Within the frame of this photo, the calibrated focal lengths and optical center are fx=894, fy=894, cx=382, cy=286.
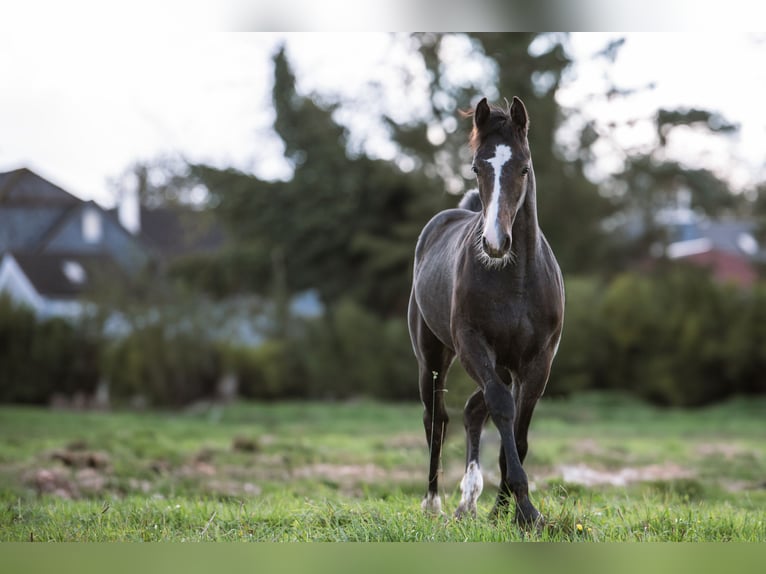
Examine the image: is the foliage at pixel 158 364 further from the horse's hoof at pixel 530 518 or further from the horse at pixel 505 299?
the horse's hoof at pixel 530 518

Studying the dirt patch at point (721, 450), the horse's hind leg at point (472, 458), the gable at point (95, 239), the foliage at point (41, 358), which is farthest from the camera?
the foliage at point (41, 358)

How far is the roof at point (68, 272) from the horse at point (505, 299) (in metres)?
12.3

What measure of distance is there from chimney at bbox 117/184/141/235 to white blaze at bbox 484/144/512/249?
59.7ft

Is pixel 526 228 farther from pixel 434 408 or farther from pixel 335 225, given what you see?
pixel 335 225

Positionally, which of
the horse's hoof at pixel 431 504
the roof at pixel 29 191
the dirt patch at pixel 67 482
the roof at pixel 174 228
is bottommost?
the dirt patch at pixel 67 482

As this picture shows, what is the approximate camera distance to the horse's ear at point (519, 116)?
15.3 feet

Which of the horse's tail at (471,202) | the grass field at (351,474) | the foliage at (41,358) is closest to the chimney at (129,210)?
the foliage at (41,358)

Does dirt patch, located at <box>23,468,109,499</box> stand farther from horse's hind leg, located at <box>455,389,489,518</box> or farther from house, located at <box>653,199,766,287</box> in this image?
house, located at <box>653,199,766,287</box>

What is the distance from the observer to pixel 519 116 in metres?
4.69

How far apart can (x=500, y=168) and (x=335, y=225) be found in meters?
20.3

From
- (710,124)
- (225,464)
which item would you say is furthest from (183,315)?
(710,124)

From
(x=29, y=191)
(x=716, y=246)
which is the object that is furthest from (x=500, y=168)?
(x=716, y=246)

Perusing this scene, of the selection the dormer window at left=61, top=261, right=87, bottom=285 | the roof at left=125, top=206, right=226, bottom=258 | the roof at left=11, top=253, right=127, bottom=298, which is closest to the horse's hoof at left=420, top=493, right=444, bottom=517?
the roof at left=11, top=253, right=127, bottom=298

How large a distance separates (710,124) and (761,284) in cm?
370
